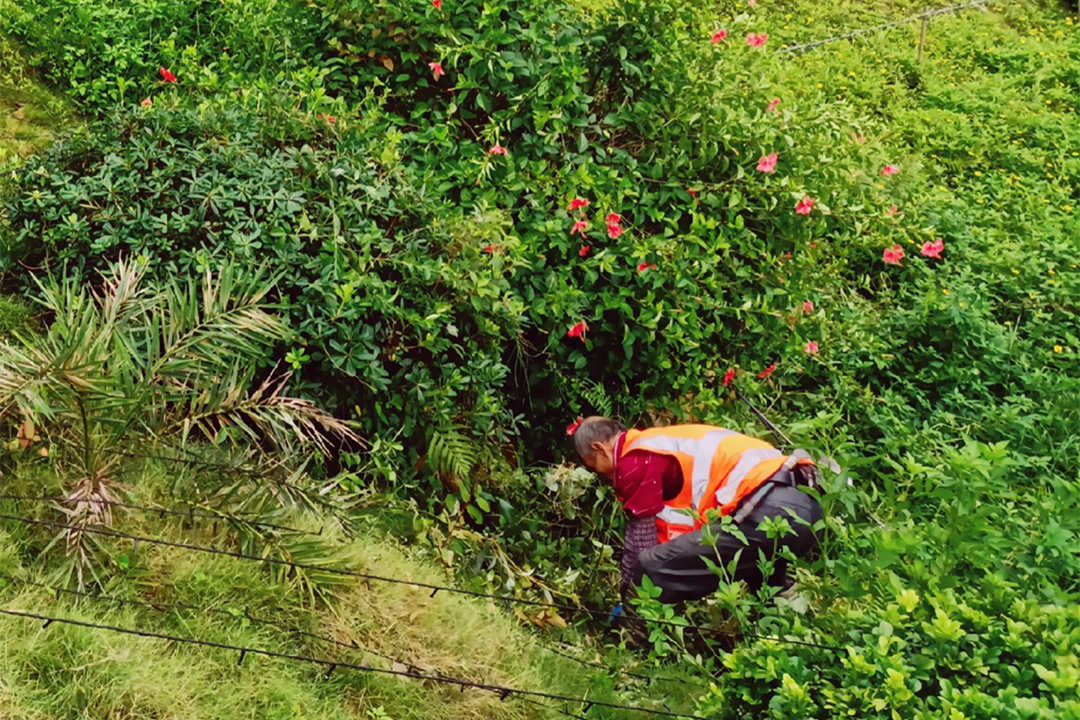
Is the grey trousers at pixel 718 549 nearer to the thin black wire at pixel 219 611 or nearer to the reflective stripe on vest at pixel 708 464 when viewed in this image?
the reflective stripe on vest at pixel 708 464

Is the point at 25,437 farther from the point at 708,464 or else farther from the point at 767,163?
the point at 767,163

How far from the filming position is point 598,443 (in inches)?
191

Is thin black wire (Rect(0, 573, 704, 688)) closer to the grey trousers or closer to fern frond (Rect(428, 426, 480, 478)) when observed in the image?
the grey trousers

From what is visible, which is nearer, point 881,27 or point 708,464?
point 708,464

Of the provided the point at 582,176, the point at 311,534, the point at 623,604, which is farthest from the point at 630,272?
the point at 311,534

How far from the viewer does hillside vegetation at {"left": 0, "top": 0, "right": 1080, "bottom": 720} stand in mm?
3100

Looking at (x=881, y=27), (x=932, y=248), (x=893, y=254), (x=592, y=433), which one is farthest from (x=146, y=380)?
(x=881, y=27)

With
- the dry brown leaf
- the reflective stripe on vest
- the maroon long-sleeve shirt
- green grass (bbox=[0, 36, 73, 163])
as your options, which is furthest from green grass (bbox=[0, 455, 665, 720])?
green grass (bbox=[0, 36, 73, 163])

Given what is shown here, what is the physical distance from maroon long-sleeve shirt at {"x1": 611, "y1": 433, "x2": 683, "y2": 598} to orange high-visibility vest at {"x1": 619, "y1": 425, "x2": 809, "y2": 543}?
30 mm

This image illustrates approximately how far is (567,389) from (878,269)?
3.30m

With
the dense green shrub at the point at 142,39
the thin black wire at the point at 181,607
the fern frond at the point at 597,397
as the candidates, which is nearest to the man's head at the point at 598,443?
the fern frond at the point at 597,397

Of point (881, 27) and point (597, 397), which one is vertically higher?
point (881, 27)

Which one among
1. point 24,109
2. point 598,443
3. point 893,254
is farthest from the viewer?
point 893,254

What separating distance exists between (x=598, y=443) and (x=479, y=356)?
71cm
